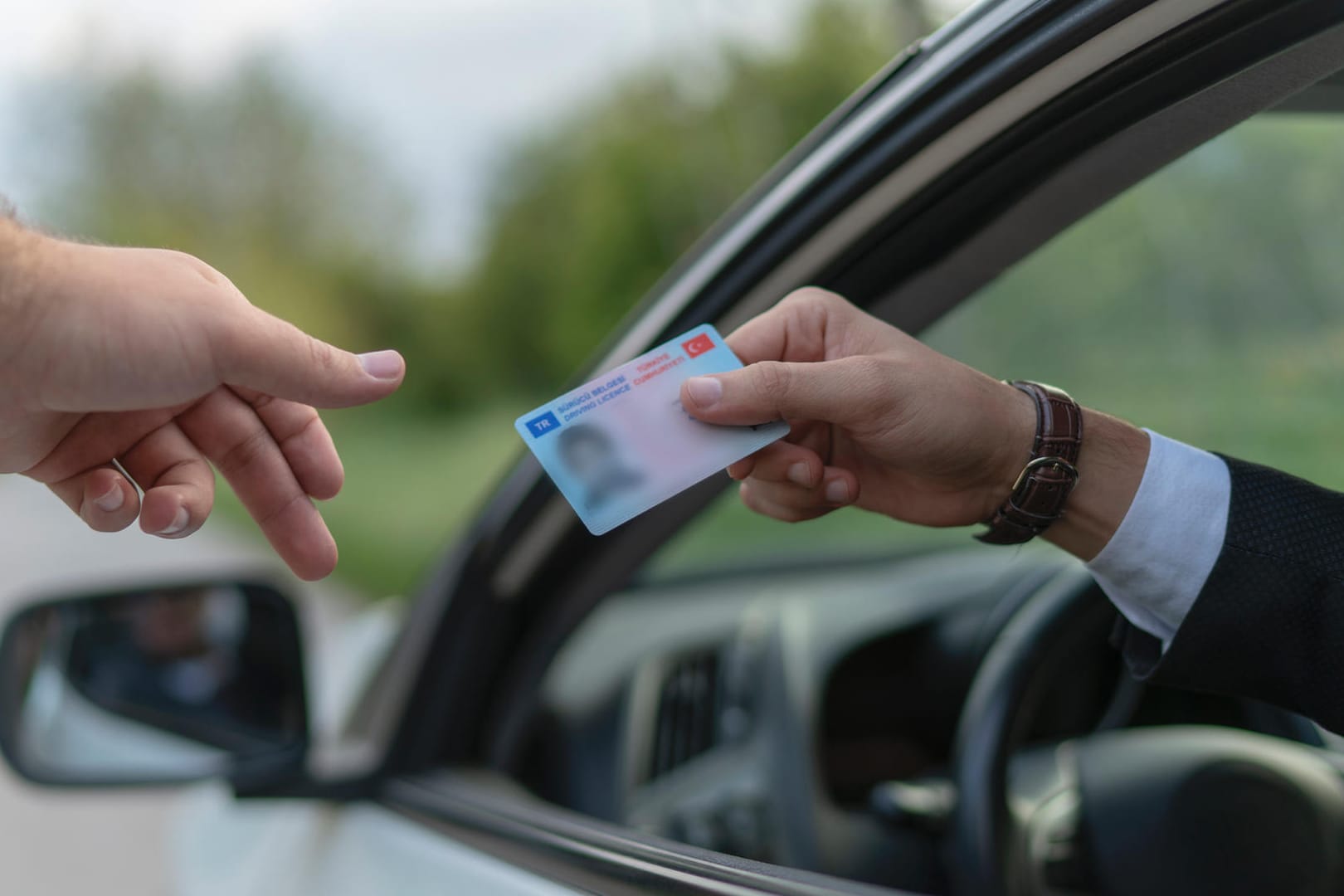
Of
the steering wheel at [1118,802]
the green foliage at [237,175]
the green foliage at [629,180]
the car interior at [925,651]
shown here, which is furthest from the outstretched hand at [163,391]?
the green foliage at [237,175]

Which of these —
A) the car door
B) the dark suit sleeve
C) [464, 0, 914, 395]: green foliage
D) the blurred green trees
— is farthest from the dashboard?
the blurred green trees

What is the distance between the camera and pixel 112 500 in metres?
0.99

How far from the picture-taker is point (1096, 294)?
2635mm

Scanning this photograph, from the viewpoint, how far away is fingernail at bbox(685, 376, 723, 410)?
1.08 meters

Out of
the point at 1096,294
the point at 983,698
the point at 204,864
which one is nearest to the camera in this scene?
the point at 983,698

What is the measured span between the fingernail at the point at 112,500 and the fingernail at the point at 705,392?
559 mm

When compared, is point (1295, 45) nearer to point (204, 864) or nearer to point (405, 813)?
point (405, 813)

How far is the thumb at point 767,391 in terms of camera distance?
3.53 ft

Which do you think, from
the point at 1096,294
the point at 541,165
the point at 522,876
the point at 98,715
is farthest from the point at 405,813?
the point at 541,165

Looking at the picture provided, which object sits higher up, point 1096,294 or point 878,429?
point 878,429

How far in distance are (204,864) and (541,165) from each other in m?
21.7

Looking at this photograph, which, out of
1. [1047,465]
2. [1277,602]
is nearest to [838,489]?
[1047,465]

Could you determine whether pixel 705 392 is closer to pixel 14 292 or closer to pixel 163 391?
pixel 163 391

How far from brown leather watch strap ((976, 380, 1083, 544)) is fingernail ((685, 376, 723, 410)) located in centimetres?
37
